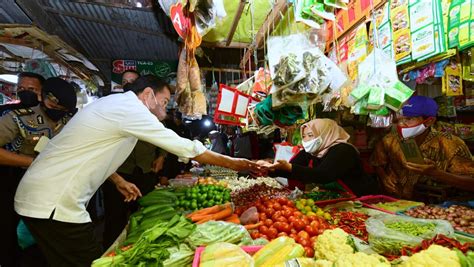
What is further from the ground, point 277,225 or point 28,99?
point 28,99

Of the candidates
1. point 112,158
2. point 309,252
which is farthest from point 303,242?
point 112,158

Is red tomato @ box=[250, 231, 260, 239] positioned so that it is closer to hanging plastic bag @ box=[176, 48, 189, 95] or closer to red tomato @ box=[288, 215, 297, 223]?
red tomato @ box=[288, 215, 297, 223]

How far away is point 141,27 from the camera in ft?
21.1

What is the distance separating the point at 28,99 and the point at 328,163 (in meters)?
3.53

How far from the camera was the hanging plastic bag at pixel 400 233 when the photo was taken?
→ 169cm

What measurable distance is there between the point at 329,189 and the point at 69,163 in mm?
2774

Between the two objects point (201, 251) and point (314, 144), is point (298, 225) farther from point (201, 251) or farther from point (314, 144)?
point (314, 144)

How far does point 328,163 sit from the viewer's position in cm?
298

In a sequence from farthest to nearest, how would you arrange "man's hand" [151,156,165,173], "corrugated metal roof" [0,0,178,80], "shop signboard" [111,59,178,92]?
"shop signboard" [111,59,178,92] < "corrugated metal roof" [0,0,178,80] < "man's hand" [151,156,165,173]

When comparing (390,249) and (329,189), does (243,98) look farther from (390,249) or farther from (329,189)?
(390,249)

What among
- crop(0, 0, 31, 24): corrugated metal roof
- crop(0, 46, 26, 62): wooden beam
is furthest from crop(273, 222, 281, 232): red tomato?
crop(0, 0, 31, 24): corrugated metal roof

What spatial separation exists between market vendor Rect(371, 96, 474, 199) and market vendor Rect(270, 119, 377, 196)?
0.54m

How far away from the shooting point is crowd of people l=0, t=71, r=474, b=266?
89.4 inches

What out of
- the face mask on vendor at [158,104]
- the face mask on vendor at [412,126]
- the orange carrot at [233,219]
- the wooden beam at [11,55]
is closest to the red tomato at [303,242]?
the orange carrot at [233,219]
